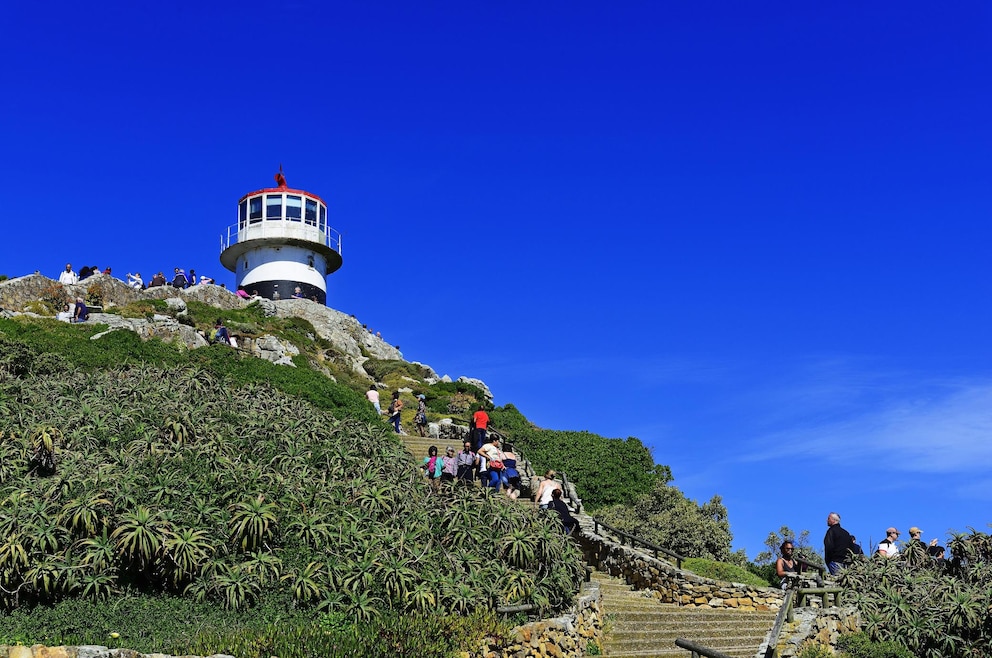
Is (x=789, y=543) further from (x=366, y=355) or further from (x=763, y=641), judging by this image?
(x=366, y=355)

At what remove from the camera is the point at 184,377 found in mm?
22438

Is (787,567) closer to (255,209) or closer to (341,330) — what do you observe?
(341,330)

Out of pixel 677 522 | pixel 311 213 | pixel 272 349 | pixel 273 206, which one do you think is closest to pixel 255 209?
pixel 273 206

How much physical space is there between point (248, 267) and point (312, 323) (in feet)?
25.9

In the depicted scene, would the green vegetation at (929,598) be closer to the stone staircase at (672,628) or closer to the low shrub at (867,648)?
the low shrub at (867,648)

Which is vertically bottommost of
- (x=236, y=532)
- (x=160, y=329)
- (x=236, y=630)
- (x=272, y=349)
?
(x=236, y=630)

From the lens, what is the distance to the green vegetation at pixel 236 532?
41.2ft

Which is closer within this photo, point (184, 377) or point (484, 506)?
point (484, 506)

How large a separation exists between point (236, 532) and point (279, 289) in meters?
38.3

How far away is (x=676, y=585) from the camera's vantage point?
18.8 metres

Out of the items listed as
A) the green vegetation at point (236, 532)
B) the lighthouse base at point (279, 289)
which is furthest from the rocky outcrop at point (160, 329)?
the lighthouse base at point (279, 289)

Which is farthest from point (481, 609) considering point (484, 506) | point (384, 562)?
point (484, 506)

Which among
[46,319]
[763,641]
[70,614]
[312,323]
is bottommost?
[763,641]

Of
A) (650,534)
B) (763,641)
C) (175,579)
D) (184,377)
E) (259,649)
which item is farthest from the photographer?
(650,534)
